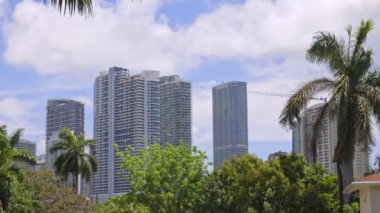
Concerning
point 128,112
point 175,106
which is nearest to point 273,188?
point 175,106

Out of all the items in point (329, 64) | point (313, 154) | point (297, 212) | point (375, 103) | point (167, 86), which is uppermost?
point (167, 86)

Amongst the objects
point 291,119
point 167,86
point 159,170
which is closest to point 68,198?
point 159,170

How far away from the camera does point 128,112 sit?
70.9 metres

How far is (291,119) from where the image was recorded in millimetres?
22656

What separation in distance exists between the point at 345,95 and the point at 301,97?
5.11 ft

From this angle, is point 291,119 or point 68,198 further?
point 68,198

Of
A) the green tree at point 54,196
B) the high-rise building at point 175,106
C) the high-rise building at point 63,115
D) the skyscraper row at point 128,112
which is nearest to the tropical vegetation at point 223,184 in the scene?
the green tree at point 54,196

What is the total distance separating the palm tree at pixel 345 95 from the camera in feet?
70.2

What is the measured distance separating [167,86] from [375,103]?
4919 centimetres

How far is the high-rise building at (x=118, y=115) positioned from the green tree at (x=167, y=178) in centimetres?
3095

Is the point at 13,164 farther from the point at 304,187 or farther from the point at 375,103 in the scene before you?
the point at 375,103

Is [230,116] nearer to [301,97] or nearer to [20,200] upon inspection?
[20,200]

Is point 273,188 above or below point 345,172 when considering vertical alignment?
below

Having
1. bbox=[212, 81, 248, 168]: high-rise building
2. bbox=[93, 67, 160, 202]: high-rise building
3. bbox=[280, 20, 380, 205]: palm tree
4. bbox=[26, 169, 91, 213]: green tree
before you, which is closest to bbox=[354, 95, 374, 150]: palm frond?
bbox=[280, 20, 380, 205]: palm tree
